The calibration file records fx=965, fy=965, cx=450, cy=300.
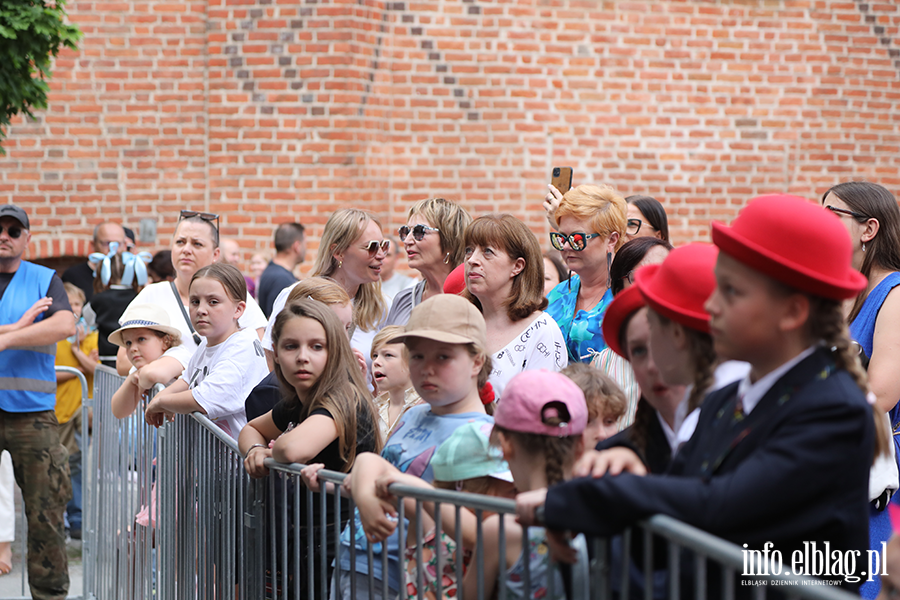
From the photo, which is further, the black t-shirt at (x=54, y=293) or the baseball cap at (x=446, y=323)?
the black t-shirt at (x=54, y=293)

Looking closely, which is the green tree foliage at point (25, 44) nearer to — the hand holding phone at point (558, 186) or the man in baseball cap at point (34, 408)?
the man in baseball cap at point (34, 408)

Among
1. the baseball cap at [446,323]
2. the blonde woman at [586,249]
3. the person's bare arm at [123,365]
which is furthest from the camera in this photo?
the person's bare arm at [123,365]

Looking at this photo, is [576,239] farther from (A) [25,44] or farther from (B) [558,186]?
(A) [25,44]

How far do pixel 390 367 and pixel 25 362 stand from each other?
3108 mm

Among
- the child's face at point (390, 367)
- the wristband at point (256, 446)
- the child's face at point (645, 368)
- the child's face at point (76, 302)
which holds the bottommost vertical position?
the child's face at point (76, 302)

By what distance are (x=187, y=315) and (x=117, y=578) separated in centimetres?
145

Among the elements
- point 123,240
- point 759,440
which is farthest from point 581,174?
point 759,440

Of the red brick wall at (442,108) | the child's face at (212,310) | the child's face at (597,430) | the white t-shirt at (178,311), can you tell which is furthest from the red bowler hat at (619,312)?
the red brick wall at (442,108)

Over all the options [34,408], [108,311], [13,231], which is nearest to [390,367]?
[34,408]

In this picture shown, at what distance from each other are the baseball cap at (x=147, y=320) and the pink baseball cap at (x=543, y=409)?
3.38m

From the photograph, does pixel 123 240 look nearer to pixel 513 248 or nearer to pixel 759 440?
pixel 513 248

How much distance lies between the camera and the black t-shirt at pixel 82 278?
891cm

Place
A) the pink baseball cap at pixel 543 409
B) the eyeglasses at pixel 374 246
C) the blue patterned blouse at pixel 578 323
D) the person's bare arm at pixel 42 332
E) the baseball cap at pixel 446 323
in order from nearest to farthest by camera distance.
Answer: the pink baseball cap at pixel 543 409
the baseball cap at pixel 446 323
the blue patterned blouse at pixel 578 323
the eyeglasses at pixel 374 246
the person's bare arm at pixel 42 332

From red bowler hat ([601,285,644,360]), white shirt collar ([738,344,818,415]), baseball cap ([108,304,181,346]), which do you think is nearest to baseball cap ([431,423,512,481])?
red bowler hat ([601,285,644,360])
